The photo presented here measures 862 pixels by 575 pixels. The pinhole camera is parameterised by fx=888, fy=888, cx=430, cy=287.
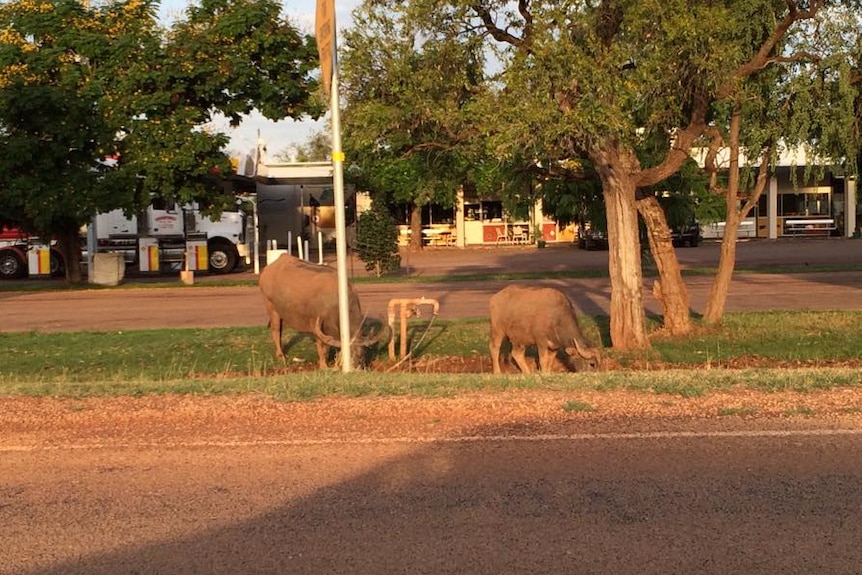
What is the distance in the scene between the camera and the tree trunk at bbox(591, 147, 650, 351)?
600 inches

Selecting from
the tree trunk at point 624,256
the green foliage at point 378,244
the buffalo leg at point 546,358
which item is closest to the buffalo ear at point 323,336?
the buffalo leg at point 546,358

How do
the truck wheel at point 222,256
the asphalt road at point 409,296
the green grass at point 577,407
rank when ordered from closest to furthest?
1. the green grass at point 577,407
2. the asphalt road at point 409,296
3. the truck wheel at point 222,256

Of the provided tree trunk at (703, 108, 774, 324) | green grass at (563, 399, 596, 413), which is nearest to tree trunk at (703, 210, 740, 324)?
tree trunk at (703, 108, 774, 324)

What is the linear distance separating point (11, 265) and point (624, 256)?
95.9 ft

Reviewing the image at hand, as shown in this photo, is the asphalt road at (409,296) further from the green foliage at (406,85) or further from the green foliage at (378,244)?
the green foliage at (406,85)

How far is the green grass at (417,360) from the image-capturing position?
9.51m

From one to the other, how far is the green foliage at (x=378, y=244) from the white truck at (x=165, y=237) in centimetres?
612

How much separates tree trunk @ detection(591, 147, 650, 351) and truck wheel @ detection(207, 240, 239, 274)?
2370 centimetres

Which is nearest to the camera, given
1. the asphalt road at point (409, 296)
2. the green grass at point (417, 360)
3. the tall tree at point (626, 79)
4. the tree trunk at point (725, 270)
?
the green grass at point (417, 360)

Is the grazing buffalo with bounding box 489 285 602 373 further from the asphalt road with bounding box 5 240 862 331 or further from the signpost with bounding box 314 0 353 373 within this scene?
the asphalt road with bounding box 5 240 862 331

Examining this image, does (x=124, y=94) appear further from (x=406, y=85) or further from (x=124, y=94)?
(x=406, y=85)

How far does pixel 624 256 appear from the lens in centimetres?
1535

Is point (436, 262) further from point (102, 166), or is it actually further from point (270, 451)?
point (270, 451)

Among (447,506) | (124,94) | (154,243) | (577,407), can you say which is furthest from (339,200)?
(154,243)
